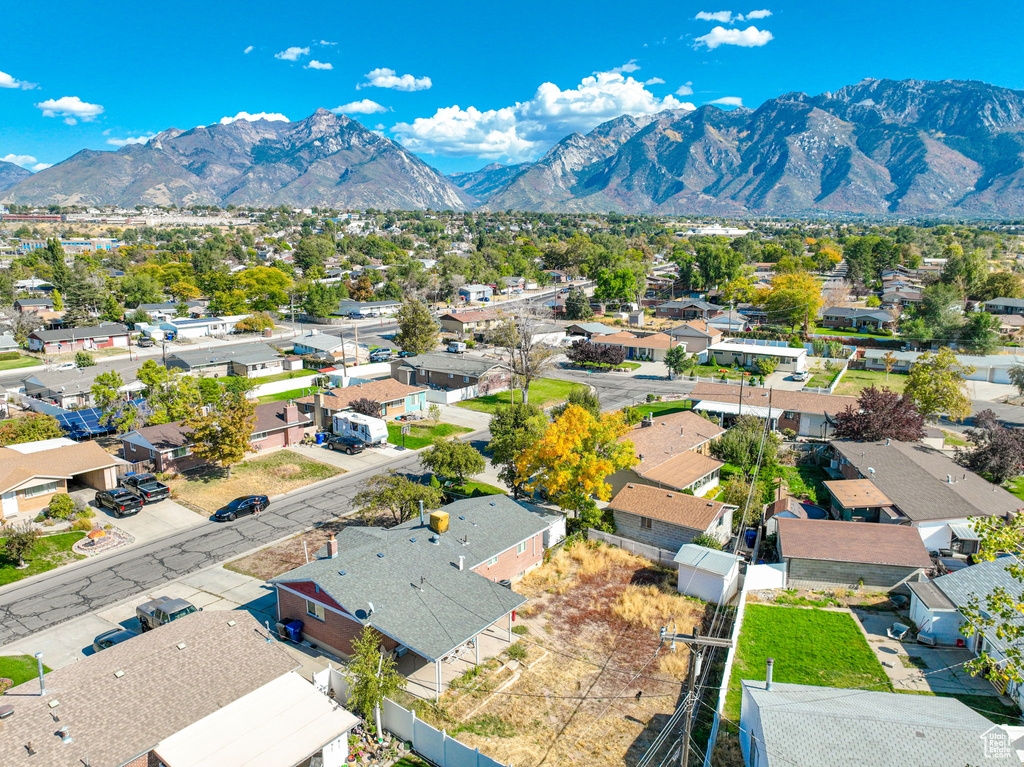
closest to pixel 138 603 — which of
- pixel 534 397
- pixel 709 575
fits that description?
pixel 709 575

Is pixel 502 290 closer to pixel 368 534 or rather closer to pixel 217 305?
pixel 217 305

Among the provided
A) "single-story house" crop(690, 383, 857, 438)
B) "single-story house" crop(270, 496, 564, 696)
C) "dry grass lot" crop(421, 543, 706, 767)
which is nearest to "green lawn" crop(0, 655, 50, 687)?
"single-story house" crop(270, 496, 564, 696)

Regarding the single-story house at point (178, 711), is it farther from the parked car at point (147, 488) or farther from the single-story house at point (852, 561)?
the single-story house at point (852, 561)

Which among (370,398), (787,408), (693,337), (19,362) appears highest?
(19,362)

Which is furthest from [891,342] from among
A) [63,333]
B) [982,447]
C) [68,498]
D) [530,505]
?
[63,333]

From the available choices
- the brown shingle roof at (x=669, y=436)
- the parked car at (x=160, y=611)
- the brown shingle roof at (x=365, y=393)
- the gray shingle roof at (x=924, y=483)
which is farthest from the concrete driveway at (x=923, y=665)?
the brown shingle roof at (x=365, y=393)

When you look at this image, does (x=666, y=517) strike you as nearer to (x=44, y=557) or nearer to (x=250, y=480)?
(x=250, y=480)
